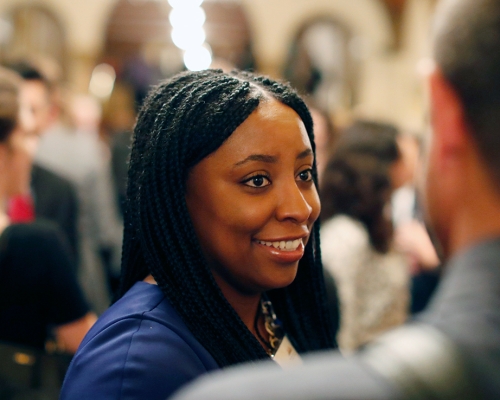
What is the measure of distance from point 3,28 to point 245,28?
417 cm

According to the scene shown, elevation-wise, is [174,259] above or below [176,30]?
below

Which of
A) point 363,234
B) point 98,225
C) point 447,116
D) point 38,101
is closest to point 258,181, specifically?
point 447,116

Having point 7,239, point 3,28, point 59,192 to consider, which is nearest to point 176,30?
point 3,28

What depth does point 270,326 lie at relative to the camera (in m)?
1.57

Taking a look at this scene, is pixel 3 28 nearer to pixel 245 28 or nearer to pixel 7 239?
pixel 245 28

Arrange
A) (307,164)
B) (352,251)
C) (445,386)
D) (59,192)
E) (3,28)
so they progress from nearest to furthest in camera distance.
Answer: (445,386) → (307,164) → (352,251) → (59,192) → (3,28)

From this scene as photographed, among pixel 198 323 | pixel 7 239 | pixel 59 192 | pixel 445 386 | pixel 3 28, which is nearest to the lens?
pixel 445 386

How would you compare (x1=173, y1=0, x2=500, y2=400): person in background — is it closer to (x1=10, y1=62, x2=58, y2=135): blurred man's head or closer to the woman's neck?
the woman's neck

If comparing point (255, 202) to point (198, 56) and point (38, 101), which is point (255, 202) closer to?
point (38, 101)

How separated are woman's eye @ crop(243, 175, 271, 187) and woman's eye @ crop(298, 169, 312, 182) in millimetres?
100

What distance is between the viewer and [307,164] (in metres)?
1.43

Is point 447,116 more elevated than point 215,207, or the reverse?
point 447,116

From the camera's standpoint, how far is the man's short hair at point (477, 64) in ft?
2.48

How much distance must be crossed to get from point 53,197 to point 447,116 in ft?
8.37
